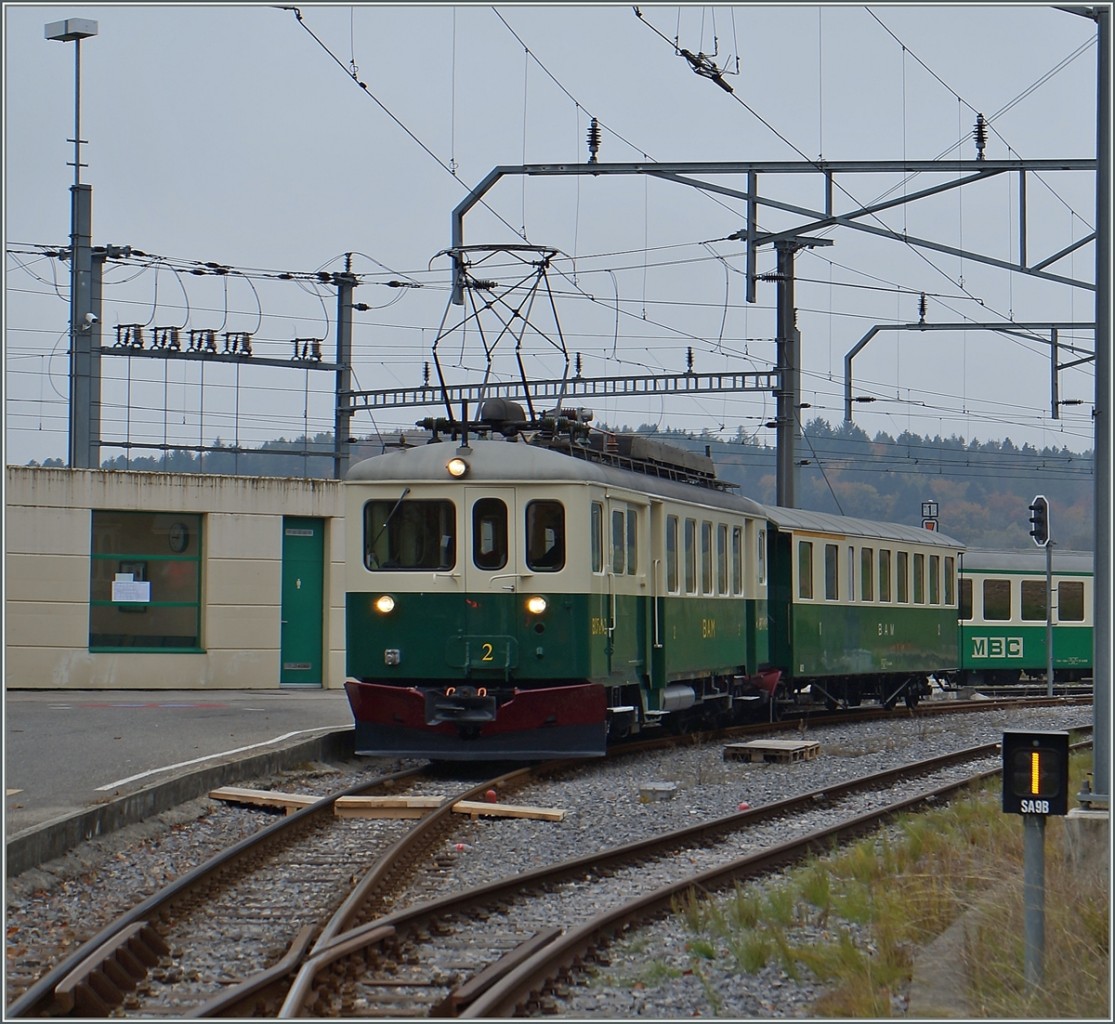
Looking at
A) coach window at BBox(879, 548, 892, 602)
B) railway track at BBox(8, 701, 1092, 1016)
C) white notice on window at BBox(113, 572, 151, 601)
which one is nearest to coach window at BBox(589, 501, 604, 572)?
railway track at BBox(8, 701, 1092, 1016)

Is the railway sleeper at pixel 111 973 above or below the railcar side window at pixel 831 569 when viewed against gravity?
below

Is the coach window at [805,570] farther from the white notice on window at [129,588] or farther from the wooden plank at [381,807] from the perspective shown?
the wooden plank at [381,807]

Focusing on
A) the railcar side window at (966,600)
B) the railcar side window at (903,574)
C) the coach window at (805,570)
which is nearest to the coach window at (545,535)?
the coach window at (805,570)

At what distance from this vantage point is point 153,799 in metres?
12.0

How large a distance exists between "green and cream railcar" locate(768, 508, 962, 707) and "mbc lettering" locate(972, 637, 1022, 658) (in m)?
4.77

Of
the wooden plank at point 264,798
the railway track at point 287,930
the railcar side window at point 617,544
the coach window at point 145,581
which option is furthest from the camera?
the coach window at point 145,581

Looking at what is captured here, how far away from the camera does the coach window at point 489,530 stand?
50.3 feet

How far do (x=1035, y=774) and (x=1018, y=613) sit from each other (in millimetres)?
26811

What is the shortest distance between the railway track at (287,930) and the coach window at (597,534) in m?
3.90

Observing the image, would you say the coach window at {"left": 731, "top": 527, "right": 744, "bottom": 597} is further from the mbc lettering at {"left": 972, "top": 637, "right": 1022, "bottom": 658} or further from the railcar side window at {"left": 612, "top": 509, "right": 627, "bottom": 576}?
the mbc lettering at {"left": 972, "top": 637, "right": 1022, "bottom": 658}

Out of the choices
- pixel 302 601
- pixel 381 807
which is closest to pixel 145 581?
pixel 302 601

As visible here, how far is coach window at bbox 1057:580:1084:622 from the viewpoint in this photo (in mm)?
33312

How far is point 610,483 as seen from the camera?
15.9 metres

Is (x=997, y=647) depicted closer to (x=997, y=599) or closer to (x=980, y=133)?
(x=997, y=599)
